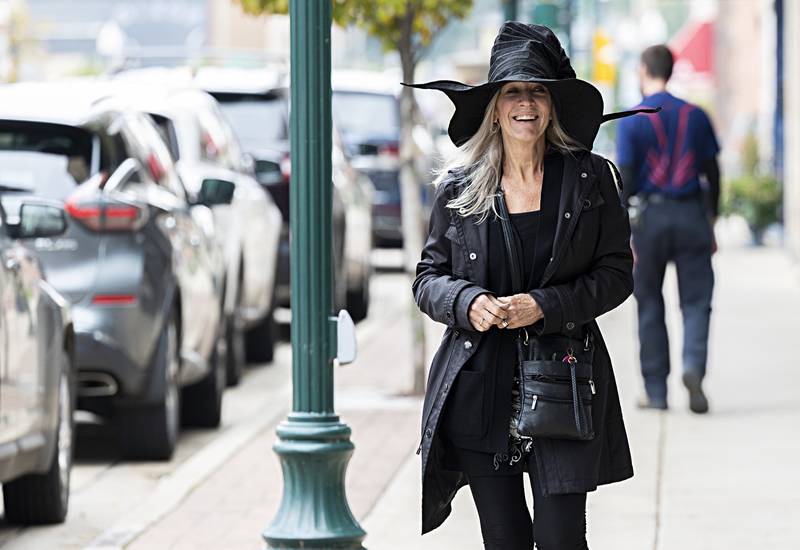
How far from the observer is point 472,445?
5.05 meters

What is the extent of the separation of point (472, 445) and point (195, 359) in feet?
17.6

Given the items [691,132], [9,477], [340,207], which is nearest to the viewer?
[9,477]

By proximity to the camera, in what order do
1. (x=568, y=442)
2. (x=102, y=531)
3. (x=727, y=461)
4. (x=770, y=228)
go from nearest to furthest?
(x=568, y=442)
(x=102, y=531)
(x=727, y=461)
(x=770, y=228)

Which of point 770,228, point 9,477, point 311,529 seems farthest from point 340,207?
point 770,228

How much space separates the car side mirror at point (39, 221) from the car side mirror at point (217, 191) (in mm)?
2777

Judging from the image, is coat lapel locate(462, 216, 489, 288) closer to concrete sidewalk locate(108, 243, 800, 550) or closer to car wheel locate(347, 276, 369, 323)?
concrete sidewalk locate(108, 243, 800, 550)

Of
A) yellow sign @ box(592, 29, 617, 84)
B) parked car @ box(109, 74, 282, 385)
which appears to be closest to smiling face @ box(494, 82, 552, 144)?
parked car @ box(109, 74, 282, 385)

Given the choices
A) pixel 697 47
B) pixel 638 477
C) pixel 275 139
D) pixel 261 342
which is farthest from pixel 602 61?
pixel 638 477

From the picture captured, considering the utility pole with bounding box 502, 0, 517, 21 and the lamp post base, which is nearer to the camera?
the lamp post base

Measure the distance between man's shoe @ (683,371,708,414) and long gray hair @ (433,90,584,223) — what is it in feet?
17.2

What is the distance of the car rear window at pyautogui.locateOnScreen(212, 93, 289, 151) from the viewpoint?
50.0ft

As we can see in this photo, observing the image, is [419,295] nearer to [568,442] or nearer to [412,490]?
[568,442]

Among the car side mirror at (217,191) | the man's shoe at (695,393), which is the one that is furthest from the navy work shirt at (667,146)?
the car side mirror at (217,191)

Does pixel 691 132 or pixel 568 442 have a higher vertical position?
pixel 691 132
